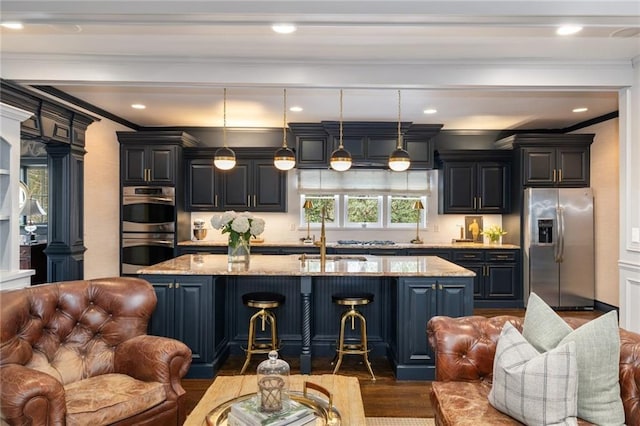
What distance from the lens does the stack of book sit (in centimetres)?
173

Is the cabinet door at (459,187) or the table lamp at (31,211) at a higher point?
the cabinet door at (459,187)

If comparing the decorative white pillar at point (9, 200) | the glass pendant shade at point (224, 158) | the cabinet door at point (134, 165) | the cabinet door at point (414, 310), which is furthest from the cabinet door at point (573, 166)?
the decorative white pillar at point (9, 200)

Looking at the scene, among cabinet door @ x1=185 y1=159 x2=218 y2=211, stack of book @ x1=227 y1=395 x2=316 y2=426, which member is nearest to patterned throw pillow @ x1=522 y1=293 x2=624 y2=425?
stack of book @ x1=227 y1=395 x2=316 y2=426

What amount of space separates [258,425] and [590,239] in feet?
19.5

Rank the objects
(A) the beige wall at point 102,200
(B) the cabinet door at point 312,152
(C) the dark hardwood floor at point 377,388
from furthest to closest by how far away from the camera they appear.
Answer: (B) the cabinet door at point 312,152 → (A) the beige wall at point 102,200 → (C) the dark hardwood floor at point 377,388

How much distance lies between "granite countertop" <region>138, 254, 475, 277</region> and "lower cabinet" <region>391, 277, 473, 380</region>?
0.10 m

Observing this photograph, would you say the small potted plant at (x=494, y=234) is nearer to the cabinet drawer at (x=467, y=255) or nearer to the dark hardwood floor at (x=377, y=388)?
the cabinet drawer at (x=467, y=255)

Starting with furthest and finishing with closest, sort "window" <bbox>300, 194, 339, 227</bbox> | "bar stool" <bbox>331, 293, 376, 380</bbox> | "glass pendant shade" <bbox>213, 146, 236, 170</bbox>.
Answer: "window" <bbox>300, 194, 339, 227</bbox>
"glass pendant shade" <bbox>213, 146, 236, 170</bbox>
"bar stool" <bbox>331, 293, 376, 380</bbox>

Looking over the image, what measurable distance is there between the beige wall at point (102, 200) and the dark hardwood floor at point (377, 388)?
2.78 m

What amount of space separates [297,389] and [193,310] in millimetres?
1710

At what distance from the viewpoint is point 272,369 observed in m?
1.90

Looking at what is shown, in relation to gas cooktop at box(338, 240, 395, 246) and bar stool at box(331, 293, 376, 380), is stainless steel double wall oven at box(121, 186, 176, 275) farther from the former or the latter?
bar stool at box(331, 293, 376, 380)

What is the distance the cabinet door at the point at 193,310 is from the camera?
3623 millimetres

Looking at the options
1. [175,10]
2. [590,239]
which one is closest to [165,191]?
[175,10]
